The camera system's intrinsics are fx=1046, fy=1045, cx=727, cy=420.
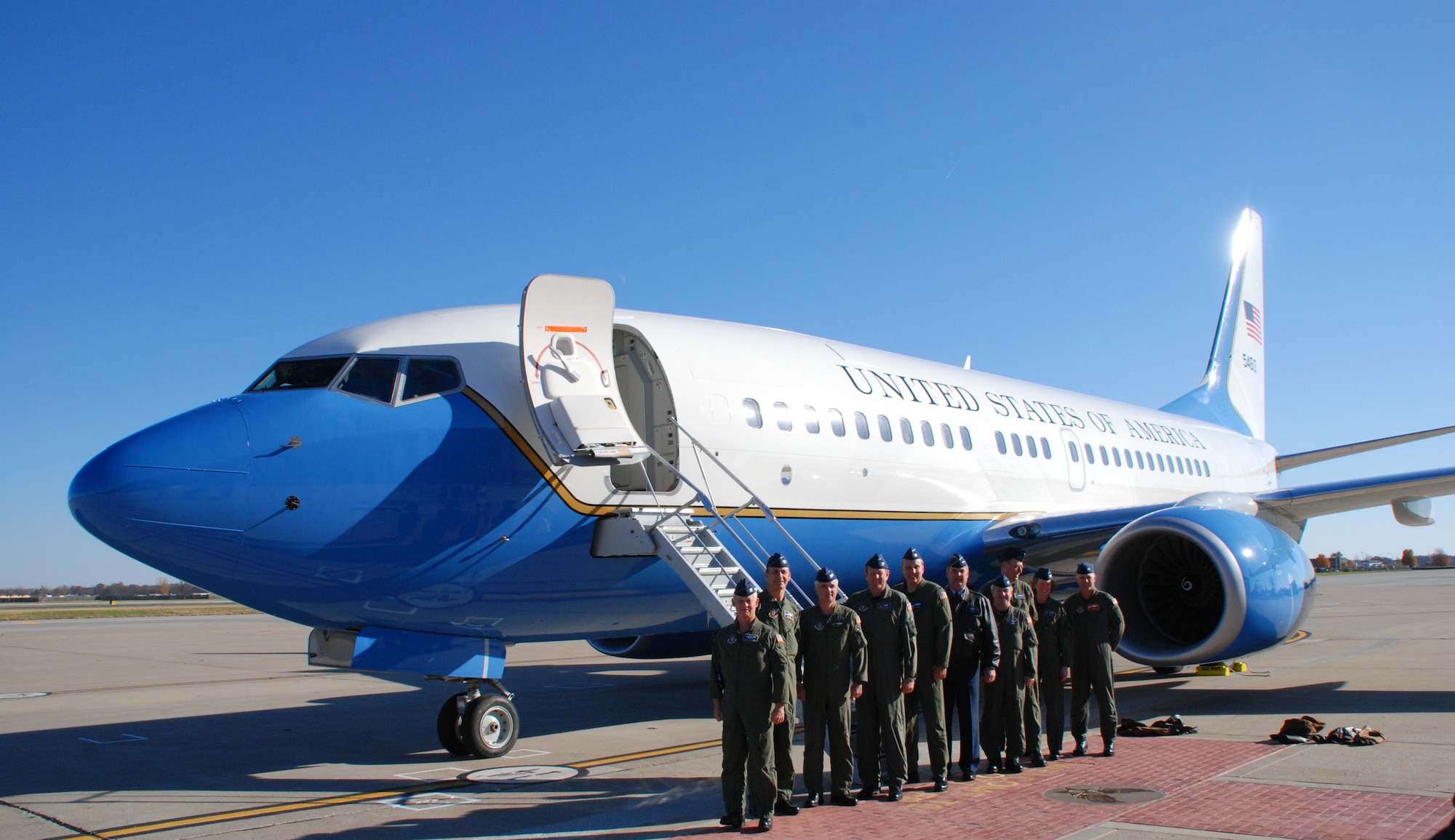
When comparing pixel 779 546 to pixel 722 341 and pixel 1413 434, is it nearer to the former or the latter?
pixel 722 341

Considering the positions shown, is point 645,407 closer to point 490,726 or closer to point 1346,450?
point 490,726

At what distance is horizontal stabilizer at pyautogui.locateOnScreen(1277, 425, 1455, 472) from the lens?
56.5ft

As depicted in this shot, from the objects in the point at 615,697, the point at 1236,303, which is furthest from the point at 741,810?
the point at 1236,303

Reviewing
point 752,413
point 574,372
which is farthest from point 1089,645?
point 574,372

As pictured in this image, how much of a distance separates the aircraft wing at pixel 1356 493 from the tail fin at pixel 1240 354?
10.5m

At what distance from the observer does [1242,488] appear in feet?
69.4

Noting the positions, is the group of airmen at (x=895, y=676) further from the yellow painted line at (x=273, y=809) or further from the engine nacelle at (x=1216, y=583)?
the yellow painted line at (x=273, y=809)

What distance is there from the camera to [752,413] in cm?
A: 914

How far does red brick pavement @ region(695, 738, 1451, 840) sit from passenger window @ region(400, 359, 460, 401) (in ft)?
12.6

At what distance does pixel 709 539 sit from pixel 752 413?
1391mm

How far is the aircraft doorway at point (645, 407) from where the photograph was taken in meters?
8.53

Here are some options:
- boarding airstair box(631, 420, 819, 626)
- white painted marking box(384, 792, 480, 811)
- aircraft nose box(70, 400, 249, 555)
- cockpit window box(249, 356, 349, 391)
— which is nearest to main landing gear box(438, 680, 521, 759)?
white painted marking box(384, 792, 480, 811)

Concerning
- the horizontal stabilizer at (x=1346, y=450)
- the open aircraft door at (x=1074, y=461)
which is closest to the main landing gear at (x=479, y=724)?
the open aircraft door at (x=1074, y=461)

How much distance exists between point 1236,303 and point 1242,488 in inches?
272
